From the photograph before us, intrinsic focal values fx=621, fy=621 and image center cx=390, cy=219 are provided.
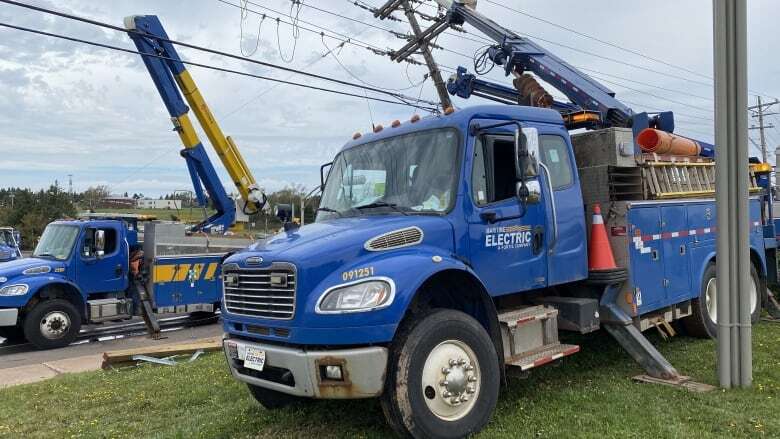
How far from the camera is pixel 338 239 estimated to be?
4477 mm

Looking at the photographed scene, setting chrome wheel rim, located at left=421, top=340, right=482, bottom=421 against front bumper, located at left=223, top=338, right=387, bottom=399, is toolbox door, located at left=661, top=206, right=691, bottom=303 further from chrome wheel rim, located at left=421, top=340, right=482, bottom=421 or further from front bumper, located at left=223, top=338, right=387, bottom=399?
front bumper, located at left=223, top=338, right=387, bottom=399

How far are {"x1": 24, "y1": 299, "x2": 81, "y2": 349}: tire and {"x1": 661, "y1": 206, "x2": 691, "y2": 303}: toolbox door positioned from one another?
10.4 m

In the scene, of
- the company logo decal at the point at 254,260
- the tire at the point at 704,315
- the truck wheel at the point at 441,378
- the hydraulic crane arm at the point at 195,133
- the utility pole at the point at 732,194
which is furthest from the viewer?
the hydraulic crane arm at the point at 195,133

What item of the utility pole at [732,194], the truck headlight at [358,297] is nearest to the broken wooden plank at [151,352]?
the truck headlight at [358,297]

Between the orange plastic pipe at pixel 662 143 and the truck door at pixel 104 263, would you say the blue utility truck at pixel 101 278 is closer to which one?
the truck door at pixel 104 263

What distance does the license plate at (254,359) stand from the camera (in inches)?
179

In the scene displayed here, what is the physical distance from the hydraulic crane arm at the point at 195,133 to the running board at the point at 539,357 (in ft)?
35.2

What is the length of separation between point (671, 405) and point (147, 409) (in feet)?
16.0

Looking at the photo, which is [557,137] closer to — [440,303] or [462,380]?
[440,303]

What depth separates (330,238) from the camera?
4.53 metres

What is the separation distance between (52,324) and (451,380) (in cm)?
971

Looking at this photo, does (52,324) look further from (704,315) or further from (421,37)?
(421,37)

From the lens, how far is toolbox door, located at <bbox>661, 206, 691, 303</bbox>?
698cm

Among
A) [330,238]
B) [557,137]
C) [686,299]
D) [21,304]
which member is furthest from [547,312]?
[21,304]
